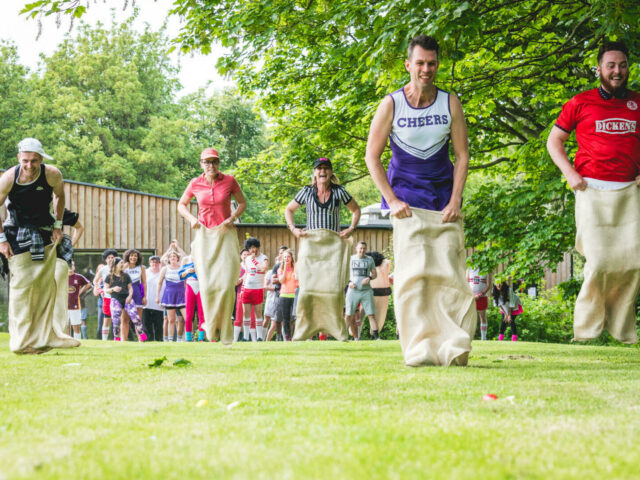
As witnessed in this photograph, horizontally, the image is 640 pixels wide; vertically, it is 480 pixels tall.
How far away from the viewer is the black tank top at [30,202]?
9.04 metres

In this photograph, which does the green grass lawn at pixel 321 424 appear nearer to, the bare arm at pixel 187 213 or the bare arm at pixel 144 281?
the bare arm at pixel 187 213

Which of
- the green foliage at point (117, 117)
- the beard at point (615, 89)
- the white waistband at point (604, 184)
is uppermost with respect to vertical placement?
the green foliage at point (117, 117)

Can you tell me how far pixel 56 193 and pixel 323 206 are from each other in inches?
136

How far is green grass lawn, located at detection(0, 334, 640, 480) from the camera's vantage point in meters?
2.84

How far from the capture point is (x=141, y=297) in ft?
58.5

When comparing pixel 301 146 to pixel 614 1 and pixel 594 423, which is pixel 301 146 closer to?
pixel 614 1

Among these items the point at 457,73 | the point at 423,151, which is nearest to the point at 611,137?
the point at 423,151

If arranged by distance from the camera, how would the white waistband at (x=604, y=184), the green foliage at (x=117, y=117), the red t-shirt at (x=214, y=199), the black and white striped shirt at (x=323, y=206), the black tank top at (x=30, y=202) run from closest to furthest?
1. the white waistband at (x=604, y=184)
2. the black tank top at (x=30, y=202)
3. the red t-shirt at (x=214, y=199)
4. the black and white striped shirt at (x=323, y=206)
5. the green foliage at (x=117, y=117)

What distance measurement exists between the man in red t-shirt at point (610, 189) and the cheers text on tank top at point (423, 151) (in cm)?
111

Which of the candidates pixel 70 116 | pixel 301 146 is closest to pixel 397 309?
pixel 301 146

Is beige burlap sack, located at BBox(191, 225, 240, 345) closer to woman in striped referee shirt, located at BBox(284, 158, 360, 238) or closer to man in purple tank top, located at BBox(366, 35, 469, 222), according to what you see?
woman in striped referee shirt, located at BBox(284, 158, 360, 238)

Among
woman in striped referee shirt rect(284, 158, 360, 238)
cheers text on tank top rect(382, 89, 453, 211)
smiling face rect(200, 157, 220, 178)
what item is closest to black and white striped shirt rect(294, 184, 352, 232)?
woman in striped referee shirt rect(284, 158, 360, 238)

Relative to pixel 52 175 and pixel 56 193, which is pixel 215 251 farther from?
pixel 52 175

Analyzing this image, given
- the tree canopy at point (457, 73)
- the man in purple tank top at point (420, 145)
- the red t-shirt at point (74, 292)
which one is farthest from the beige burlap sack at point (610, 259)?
the red t-shirt at point (74, 292)
